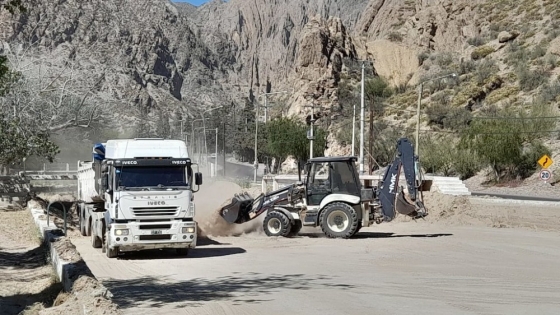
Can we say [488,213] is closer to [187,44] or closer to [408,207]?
[408,207]

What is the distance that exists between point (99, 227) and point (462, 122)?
56.5 metres

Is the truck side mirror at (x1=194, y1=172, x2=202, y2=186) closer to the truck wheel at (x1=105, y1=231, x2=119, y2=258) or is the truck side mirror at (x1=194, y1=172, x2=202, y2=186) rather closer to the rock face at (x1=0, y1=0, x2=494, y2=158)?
the truck wheel at (x1=105, y1=231, x2=119, y2=258)

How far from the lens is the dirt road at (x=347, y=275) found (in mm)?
12156

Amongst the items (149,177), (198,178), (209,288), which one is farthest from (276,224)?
(209,288)

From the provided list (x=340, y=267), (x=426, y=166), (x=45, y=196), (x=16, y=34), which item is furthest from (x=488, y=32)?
(x=340, y=267)

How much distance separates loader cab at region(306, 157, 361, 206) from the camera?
24141 millimetres

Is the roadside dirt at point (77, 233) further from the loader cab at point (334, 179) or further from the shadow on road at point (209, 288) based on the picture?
the loader cab at point (334, 179)

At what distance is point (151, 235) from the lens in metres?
18.6

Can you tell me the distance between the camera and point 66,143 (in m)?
63.8

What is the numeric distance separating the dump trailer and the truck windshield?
21.0ft

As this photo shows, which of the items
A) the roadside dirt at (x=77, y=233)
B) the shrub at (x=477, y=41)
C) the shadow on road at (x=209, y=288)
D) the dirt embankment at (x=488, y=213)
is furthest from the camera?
the shrub at (x=477, y=41)

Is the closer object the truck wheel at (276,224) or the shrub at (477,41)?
the truck wheel at (276,224)

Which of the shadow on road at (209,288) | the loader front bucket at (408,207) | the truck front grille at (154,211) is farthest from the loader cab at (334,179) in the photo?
the shadow on road at (209,288)

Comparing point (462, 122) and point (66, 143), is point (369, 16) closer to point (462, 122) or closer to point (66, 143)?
point (462, 122)
